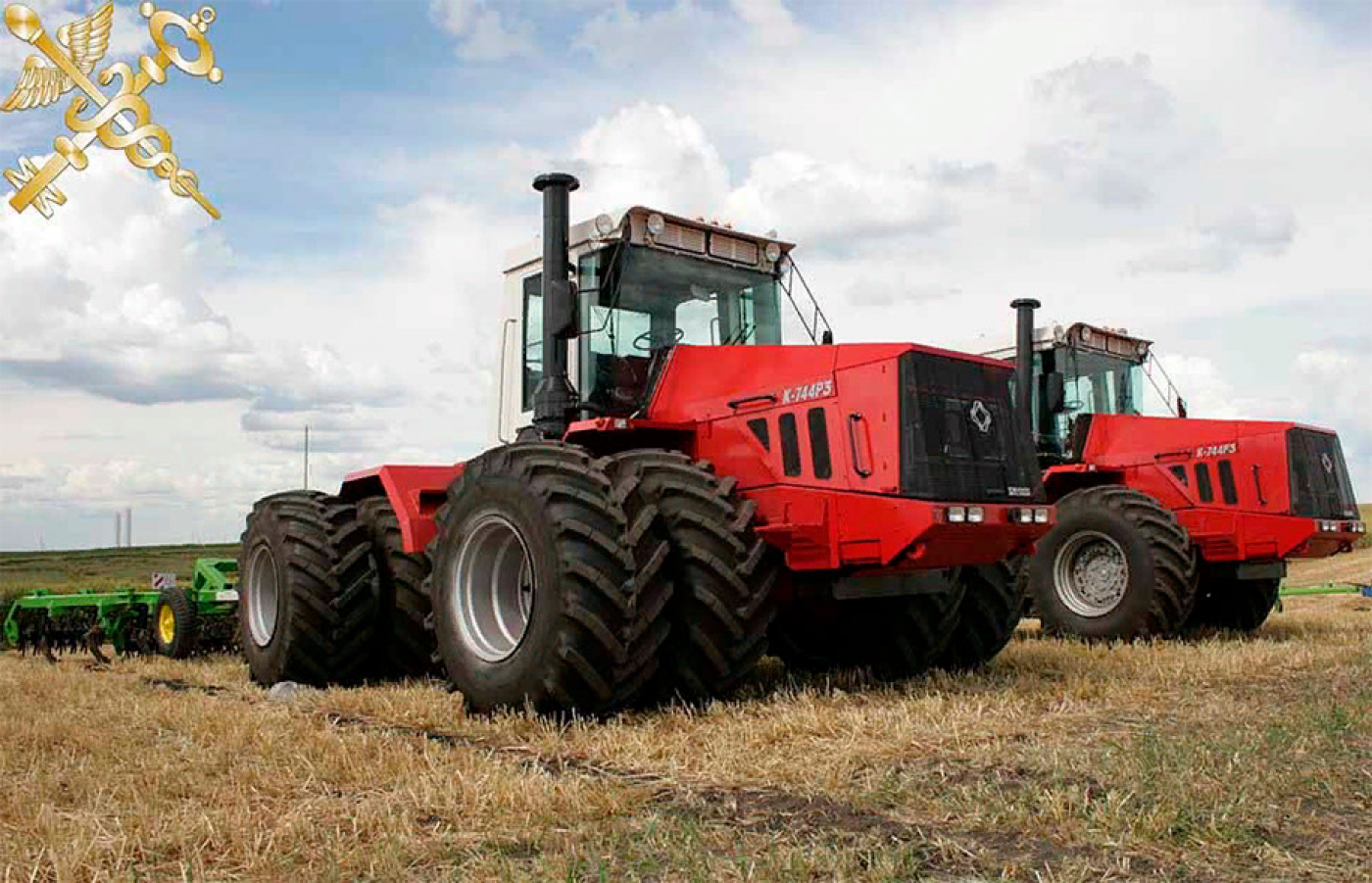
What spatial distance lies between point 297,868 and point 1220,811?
3.19m

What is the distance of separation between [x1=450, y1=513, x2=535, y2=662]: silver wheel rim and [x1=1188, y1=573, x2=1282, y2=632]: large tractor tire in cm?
819

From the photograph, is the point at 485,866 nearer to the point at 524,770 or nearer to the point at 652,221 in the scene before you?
the point at 524,770

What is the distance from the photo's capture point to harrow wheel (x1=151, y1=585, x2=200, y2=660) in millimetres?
12656

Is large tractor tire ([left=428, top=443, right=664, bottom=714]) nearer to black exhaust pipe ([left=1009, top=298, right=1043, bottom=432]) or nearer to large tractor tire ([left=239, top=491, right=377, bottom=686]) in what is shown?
large tractor tire ([left=239, top=491, right=377, bottom=686])

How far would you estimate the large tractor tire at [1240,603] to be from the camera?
43.6 ft

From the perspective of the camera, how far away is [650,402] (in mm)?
8328

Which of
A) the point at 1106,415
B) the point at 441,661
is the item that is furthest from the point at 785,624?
the point at 1106,415

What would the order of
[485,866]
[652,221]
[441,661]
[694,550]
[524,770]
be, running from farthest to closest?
[652,221]
[441,661]
[694,550]
[524,770]
[485,866]

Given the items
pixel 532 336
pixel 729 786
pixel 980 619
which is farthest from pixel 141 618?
pixel 729 786

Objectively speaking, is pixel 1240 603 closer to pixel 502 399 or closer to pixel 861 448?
pixel 861 448

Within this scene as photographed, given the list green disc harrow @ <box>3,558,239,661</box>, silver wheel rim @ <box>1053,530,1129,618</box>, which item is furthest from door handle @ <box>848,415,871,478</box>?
green disc harrow @ <box>3,558,239,661</box>

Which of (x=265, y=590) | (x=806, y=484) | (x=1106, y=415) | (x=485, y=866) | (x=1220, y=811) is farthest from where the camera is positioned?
(x=1106, y=415)

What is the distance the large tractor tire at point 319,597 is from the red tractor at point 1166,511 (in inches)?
224

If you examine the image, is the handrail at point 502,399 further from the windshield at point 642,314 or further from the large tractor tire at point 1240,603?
the large tractor tire at point 1240,603
